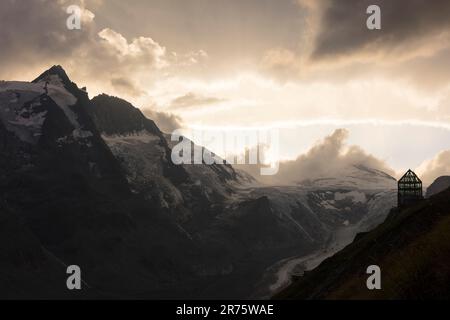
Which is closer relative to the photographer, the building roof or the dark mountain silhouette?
the dark mountain silhouette

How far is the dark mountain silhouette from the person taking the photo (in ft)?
159

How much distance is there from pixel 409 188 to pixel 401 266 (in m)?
76.7

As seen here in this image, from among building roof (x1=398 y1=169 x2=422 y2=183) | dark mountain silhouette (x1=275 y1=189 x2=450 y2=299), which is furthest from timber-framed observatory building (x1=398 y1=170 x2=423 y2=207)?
dark mountain silhouette (x1=275 y1=189 x2=450 y2=299)

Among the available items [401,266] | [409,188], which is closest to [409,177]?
[409,188]

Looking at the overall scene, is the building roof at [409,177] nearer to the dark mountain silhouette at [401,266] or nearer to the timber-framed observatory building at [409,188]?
the timber-framed observatory building at [409,188]

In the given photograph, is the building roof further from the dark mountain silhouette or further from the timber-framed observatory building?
the dark mountain silhouette

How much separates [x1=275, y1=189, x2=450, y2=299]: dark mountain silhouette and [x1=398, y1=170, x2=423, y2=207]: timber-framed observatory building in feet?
134

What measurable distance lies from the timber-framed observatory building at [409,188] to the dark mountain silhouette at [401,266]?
1612 inches

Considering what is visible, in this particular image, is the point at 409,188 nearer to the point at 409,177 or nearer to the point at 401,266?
the point at 409,177

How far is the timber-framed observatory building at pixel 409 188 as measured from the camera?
129250 millimetres
